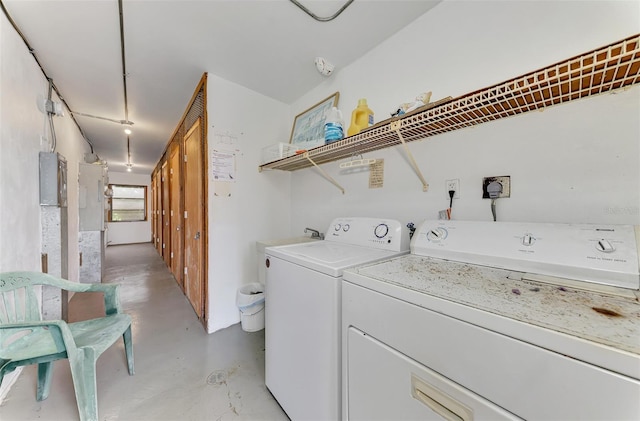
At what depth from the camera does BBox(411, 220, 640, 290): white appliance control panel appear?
74cm

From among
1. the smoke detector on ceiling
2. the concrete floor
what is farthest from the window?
the smoke detector on ceiling

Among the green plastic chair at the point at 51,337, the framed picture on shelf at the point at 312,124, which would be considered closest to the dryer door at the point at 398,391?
the green plastic chair at the point at 51,337

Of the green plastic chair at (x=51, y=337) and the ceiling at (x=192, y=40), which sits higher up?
the ceiling at (x=192, y=40)

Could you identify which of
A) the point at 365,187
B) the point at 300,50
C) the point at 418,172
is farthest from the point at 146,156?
the point at 418,172

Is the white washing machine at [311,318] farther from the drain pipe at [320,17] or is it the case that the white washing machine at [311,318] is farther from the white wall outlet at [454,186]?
the drain pipe at [320,17]

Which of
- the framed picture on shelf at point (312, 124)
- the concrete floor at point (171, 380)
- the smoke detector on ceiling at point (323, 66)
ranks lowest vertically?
the concrete floor at point (171, 380)

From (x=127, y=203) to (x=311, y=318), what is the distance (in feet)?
30.5

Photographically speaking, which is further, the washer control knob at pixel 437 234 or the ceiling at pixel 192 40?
the ceiling at pixel 192 40

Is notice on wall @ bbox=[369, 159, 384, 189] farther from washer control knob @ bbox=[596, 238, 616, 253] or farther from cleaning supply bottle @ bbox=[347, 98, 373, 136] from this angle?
washer control knob @ bbox=[596, 238, 616, 253]

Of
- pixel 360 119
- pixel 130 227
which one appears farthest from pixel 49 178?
pixel 130 227

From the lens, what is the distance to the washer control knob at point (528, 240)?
92 cm

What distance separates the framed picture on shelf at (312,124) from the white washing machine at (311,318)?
42.1 inches

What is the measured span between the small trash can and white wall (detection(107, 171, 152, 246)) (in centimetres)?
743

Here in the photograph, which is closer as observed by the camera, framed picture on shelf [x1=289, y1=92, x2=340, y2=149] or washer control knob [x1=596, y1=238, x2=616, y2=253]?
washer control knob [x1=596, y1=238, x2=616, y2=253]
